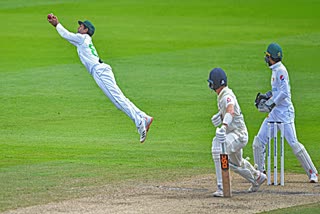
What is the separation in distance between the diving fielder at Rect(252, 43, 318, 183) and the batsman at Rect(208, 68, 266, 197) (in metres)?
1.09

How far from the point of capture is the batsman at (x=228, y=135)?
45.3 feet

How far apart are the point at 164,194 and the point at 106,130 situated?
735 centimetres

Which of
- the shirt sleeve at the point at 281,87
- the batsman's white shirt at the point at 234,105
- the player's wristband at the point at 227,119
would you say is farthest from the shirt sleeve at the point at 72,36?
the player's wristband at the point at 227,119

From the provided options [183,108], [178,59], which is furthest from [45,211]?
[178,59]

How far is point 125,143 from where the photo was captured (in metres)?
19.7

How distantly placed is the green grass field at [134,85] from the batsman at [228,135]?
1886mm

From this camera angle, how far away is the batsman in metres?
13.8

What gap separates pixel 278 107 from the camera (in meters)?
15.4

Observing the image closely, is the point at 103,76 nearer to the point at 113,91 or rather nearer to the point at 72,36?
the point at 113,91

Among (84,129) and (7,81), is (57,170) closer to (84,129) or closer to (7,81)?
(84,129)

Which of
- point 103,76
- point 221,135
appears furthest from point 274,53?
point 103,76

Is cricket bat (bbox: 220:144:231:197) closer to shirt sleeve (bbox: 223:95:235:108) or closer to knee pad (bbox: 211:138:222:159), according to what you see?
knee pad (bbox: 211:138:222:159)

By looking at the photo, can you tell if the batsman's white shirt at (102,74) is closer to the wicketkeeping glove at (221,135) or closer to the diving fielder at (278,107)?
the diving fielder at (278,107)

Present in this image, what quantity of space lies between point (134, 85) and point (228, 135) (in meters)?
13.9
